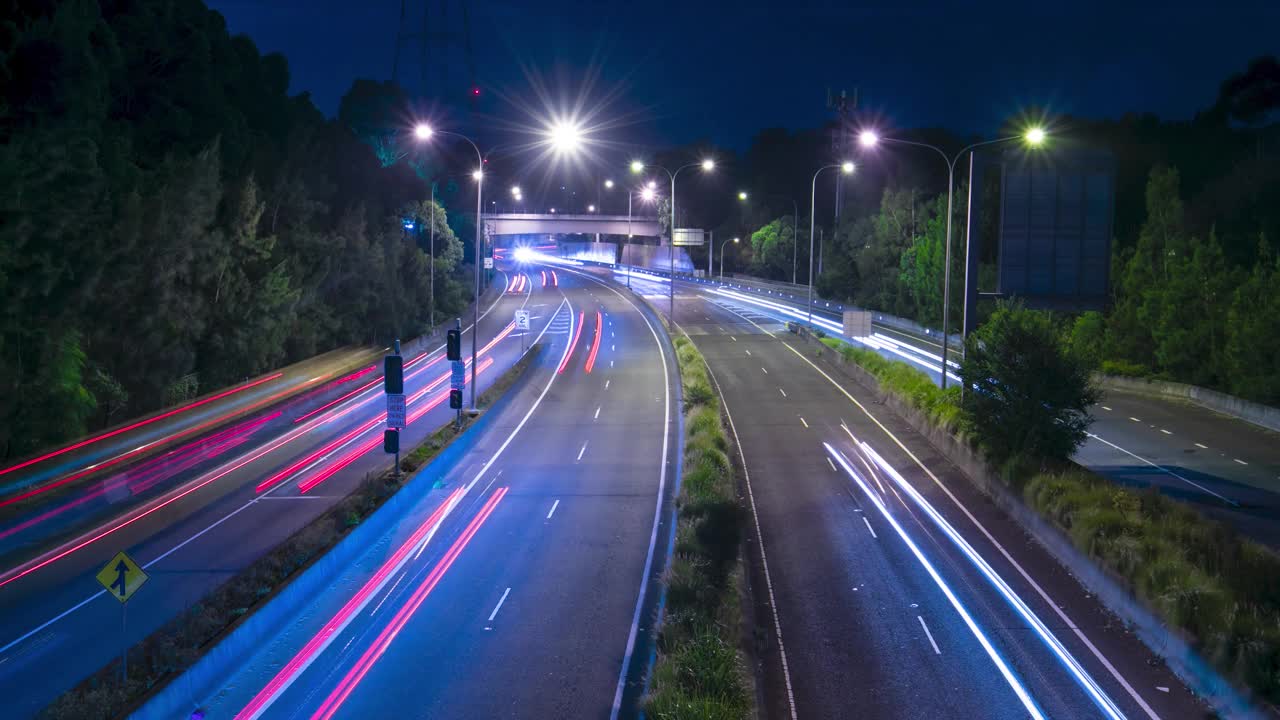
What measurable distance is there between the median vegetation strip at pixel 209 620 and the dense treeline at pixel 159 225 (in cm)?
1586

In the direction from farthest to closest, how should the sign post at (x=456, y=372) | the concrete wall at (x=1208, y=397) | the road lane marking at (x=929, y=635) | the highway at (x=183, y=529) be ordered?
the concrete wall at (x=1208, y=397)
the sign post at (x=456, y=372)
the highway at (x=183, y=529)
the road lane marking at (x=929, y=635)

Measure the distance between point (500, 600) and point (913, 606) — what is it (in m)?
7.53

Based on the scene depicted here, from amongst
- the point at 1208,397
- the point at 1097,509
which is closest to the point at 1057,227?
the point at 1097,509

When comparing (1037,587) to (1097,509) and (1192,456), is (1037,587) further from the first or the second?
(1192,456)

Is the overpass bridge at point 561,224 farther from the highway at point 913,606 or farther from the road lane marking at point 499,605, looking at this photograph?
the road lane marking at point 499,605

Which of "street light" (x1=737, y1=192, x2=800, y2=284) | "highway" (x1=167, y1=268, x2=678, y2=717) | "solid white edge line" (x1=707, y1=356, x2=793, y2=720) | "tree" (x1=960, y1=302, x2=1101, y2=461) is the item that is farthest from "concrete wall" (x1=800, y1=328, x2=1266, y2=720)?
"street light" (x1=737, y1=192, x2=800, y2=284)

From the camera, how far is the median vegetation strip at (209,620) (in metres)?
11.8

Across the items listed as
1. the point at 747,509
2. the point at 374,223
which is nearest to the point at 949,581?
the point at 747,509

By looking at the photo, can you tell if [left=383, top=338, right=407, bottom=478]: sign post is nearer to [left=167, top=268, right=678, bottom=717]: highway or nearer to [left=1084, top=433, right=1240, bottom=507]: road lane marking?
[left=167, top=268, right=678, bottom=717]: highway

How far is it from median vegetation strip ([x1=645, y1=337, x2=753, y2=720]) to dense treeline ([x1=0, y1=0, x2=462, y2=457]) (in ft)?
72.0

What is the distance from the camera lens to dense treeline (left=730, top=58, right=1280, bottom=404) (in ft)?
157

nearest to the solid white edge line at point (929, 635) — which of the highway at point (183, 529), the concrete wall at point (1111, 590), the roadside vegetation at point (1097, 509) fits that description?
the concrete wall at point (1111, 590)

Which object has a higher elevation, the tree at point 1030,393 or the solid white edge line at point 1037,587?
the tree at point 1030,393

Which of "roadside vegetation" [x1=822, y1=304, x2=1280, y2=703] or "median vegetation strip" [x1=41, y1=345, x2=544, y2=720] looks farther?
"roadside vegetation" [x1=822, y1=304, x2=1280, y2=703]
